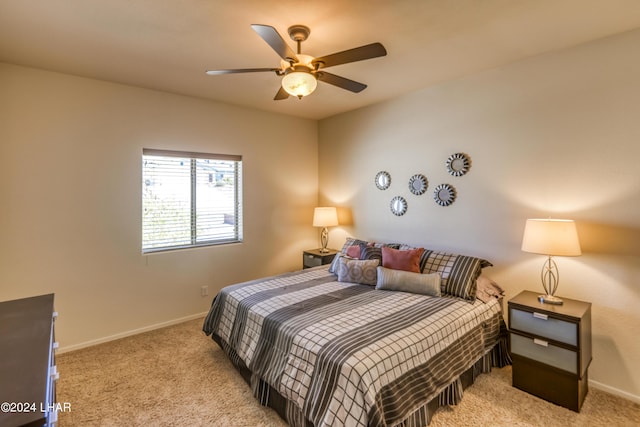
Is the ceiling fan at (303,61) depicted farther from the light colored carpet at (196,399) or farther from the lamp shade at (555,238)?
the light colored carpet at (196,399)

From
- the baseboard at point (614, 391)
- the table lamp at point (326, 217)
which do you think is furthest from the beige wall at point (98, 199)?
the baseboard at point (614, 391)

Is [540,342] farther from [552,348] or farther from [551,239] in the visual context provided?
[551,239]

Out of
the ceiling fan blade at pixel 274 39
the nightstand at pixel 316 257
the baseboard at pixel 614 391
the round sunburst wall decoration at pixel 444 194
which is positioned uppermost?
the ceiling fan blade at pixel 274 39

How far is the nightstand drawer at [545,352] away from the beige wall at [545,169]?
52cm

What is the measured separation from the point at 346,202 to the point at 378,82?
5.80 feet

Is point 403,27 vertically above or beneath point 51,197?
above

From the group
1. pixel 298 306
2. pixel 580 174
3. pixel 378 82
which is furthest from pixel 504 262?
pixel 378 82

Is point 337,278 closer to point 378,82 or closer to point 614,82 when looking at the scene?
point 378,82

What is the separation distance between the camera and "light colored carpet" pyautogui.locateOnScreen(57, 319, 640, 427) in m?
2.06

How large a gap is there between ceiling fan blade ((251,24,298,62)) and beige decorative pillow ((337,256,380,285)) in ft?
6.55

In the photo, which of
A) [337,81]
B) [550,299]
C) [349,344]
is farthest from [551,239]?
[337,81]

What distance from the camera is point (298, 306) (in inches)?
96.7

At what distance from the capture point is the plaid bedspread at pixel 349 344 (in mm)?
1682

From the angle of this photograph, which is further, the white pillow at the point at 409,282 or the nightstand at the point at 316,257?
the nightstand at the point at 316,257
